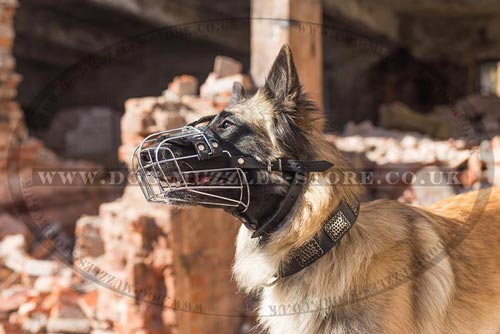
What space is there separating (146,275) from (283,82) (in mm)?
3441

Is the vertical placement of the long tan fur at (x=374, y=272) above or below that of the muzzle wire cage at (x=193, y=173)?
below

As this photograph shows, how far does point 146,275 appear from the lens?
18.2 feet

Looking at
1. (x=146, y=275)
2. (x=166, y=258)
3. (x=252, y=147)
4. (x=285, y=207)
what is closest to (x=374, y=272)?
(x=285, y=207)

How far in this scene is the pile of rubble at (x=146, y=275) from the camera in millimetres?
5504

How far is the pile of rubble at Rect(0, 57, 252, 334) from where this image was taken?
5504 mm

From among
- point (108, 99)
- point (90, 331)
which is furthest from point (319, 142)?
point (108, 99)

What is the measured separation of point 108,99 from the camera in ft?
53.7

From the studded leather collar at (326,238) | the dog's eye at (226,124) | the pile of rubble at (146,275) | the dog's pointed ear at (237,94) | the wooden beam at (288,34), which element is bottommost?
the pile of rubble at (146,275)

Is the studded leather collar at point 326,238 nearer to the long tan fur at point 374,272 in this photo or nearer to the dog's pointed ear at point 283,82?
the long tan fur at point 374,272

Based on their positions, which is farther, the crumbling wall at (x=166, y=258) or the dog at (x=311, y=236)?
the crumbling wall at (x=166, y=258)

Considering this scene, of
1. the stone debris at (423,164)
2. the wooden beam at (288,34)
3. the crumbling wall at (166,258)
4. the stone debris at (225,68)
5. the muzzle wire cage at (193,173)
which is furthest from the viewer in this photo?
the stone debris at (225,68)

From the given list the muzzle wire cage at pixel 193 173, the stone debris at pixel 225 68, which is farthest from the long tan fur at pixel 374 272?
the stone debris at pixel 225 68

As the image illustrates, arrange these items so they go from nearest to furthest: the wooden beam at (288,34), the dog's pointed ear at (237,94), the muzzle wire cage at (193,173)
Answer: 1. the muzzle wire cage at (193,173)
2. the dog's pointed ear at (237,94)
3. the wooden beam at (288,34)

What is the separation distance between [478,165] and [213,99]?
109 inches
